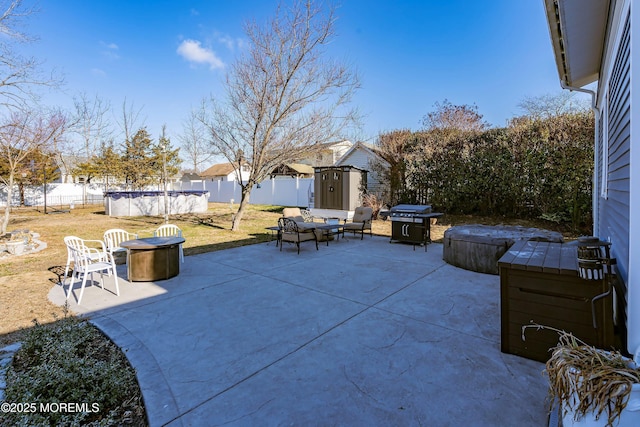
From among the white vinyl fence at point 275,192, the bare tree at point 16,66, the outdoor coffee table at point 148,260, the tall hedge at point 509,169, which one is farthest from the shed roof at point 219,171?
the outdoor coffee table at point 148,260

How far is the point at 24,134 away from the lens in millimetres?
9289

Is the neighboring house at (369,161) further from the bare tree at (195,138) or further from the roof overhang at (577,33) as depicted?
the roof overhang at (577,33)

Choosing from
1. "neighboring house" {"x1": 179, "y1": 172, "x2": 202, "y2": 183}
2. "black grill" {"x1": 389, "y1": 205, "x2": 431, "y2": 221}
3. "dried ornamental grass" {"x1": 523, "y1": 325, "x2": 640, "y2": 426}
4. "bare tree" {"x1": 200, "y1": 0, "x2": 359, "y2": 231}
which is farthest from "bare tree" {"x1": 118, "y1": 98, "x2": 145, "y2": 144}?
"dried ornamental grass" {"x1": 523, "y1": 325, "x2": 640, "y2": 426}

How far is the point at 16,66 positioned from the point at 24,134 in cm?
232

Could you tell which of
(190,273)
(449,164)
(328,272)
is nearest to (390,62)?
(449,164)

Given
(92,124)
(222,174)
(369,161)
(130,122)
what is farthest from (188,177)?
(369,161)

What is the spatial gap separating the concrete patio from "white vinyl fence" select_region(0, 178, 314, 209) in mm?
13885

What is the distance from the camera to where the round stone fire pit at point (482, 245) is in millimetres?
5094

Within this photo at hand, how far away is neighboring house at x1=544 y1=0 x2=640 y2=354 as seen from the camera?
5.16 feet

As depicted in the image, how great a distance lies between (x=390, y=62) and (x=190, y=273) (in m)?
10.1

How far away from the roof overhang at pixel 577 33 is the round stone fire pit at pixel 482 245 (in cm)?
253

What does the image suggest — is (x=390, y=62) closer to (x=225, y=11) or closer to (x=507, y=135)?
(x=507, y=135)

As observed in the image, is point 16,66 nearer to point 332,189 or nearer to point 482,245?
point 332,189

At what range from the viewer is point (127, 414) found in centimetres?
196
